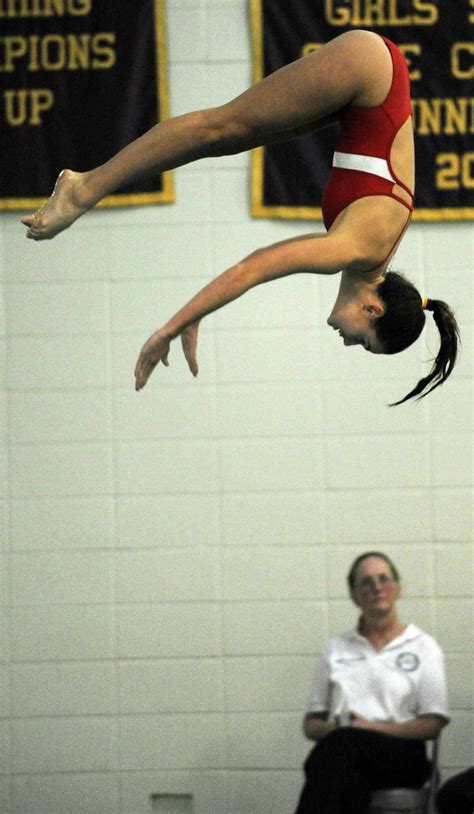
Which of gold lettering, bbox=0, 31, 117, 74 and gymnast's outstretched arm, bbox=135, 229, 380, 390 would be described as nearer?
gymnast's outstretched arm, bbox=135, 229, 380, 390

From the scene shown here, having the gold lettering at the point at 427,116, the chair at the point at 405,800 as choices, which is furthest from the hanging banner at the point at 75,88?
the chair at the point at 405,800

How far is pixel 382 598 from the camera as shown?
5.17 meters

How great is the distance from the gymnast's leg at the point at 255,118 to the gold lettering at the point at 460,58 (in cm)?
210

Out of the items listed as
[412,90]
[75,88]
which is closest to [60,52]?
[75,88]

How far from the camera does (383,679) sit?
5.07 meters

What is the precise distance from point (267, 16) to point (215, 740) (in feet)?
9.47

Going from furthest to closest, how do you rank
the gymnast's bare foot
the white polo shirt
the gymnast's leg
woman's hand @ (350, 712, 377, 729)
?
the white polo shirt
woman's hand @ (350, 712, 377, 729)
the gymnast's bare foot
the gymnast's leg

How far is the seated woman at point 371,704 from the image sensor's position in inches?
187

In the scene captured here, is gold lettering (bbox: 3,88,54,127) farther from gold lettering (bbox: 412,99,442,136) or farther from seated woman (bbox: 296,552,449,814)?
seated woman (bbox: 296,552,449,814)

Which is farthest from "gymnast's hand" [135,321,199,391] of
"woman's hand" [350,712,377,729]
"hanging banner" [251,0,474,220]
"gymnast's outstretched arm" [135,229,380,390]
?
"hanging banner" [251,0,474,220]

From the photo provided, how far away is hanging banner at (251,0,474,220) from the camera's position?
Answer: 222 inches

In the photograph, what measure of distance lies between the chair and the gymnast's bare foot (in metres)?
2.30

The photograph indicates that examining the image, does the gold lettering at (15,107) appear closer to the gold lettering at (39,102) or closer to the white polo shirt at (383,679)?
the gold lettering at (39,102)

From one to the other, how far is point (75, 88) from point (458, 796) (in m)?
3.09
